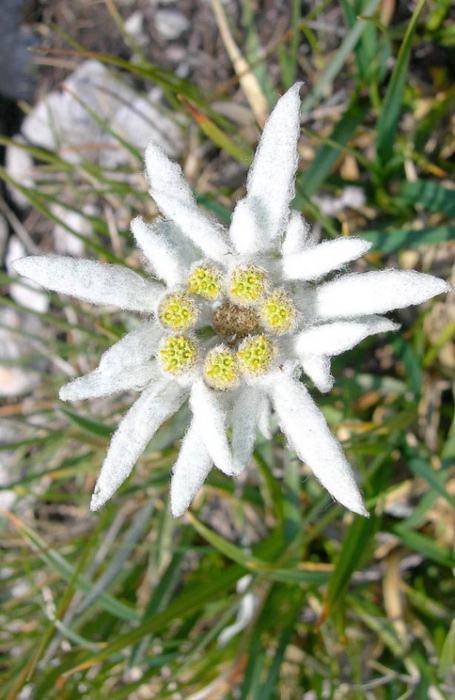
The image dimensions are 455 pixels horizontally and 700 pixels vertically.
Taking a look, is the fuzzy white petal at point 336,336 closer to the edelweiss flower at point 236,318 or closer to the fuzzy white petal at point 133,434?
the edelweiss flower at point 236,318

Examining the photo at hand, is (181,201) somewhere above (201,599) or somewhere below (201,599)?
above

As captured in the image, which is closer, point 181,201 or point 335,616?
point 181,201

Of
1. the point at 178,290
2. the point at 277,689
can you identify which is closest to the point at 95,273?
the point at 178,290

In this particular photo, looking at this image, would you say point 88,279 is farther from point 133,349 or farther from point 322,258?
point 322,258

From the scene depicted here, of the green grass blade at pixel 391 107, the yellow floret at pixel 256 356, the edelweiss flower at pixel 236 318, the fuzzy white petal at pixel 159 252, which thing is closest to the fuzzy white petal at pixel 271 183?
the edelweiss flower at pixel 236 318

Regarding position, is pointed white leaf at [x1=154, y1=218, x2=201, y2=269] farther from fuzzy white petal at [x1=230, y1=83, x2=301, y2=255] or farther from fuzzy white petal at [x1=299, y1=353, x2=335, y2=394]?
fuzzy white petal at [x1=299, y1=353, x2=335, y2=394]

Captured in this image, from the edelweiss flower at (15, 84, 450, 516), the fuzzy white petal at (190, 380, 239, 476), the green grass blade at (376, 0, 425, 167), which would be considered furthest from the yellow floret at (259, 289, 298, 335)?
the green grass blade at (376, 0, 425, 167)

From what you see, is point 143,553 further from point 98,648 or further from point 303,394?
point 303,394
